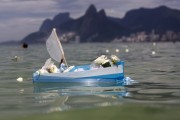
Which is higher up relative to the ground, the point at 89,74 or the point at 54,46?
the point at 54,46

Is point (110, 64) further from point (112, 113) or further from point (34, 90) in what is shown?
point (112, 113)

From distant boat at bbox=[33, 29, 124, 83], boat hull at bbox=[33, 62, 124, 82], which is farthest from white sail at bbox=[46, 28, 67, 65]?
boat hull at bbox=[33, 62, 124, 82]

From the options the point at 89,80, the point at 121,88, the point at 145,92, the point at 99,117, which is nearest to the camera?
the point at 99,117

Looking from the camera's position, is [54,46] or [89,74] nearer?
[89,74]

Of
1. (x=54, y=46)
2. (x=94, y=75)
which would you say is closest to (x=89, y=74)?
(x=94, y=75)

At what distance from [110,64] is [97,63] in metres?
1.19

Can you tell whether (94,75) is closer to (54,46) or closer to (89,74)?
(89,74)

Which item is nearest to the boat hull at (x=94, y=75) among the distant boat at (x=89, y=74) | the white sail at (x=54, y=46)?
the distant boat at (x=89, y=74)

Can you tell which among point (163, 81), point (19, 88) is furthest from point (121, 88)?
point (19, 88)

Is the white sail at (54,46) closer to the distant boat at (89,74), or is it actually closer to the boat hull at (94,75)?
the distant boat at (89,74)

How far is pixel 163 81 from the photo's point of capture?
32031 millimetres

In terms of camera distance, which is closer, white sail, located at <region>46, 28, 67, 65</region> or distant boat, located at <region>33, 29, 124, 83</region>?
distant boat, located at <region>33, 29, 124, 83</region>

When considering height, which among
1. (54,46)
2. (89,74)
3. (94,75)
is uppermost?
(54,46)

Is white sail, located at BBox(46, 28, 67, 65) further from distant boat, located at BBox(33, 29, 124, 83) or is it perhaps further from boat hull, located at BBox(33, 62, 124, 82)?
boat hull, located at BBox(33, 62, 124, 82)
